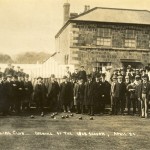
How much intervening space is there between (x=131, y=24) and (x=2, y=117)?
1301 centimetres

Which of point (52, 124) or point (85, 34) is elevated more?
point (85, 34)

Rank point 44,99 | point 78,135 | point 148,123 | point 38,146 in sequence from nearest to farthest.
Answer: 1. point 38,146
2. point 78,135
3. point 148,123
4. point 44,99

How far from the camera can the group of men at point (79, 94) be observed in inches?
565

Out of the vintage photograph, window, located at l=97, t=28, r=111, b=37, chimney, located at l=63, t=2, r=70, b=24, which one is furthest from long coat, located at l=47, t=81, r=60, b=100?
chimney, located at l=63, t=2, r=70, b=24

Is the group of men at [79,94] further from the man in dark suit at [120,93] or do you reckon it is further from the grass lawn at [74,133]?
the grass lawn at [74,133]

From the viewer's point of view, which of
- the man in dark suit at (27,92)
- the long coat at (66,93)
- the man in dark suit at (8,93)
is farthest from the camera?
the long coat at (66,93)

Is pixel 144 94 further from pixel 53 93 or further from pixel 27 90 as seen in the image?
pixel 27 90

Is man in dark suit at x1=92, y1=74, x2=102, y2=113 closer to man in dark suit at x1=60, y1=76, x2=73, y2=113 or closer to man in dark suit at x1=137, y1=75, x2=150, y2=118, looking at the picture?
man in dark suit at x1=60, y1=76, x2=73, y2=113

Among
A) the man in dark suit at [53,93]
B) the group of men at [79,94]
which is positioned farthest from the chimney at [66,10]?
the man in dark suit at [53,93]

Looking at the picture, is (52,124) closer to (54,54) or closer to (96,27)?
(96,27)

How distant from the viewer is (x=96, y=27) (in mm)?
23609

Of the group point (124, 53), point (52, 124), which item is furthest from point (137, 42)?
point (52, 124)

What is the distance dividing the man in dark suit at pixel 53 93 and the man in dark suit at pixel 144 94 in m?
3.30

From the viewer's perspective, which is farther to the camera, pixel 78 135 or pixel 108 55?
pixel 108 55
